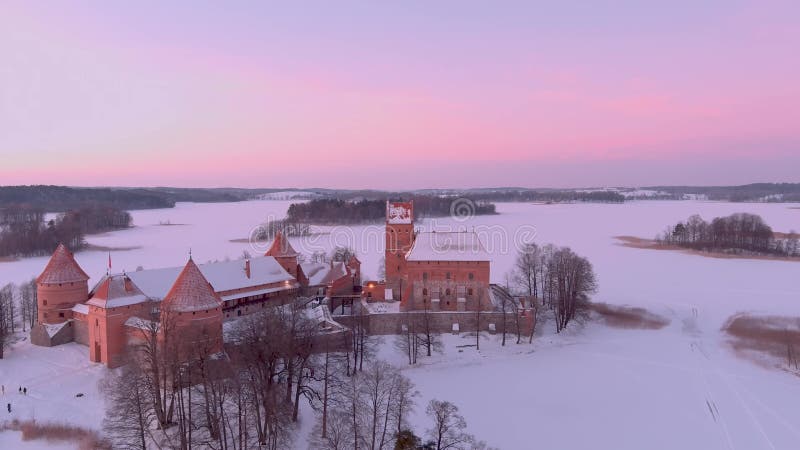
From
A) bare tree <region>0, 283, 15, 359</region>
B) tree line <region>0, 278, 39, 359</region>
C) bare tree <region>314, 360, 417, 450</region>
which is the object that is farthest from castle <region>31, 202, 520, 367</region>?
bare tree <region>314, 360, 417, 450</region>

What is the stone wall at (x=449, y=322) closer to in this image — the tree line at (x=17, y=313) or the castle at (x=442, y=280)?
the castle at (x=442, y=280)

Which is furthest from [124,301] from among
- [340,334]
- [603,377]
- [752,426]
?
[752,426]

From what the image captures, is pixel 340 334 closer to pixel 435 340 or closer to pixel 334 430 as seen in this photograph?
pixel 435 340

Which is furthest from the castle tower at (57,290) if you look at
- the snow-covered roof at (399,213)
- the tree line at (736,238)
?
the tree line at (736,238)

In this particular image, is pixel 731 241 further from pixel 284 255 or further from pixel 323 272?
pixel 284 255

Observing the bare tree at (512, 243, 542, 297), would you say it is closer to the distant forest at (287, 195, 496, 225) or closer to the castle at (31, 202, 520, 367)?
the castle at (31, 202, 520, 367)
